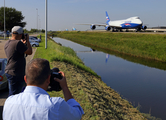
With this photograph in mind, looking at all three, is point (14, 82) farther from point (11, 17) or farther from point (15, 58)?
point (11, 17)

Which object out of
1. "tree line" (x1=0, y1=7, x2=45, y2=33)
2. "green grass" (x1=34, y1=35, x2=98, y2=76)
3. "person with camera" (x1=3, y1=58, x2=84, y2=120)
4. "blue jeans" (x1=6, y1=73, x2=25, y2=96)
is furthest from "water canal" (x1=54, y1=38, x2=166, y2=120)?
"tree line" (x1=0, y1=7, x2=45, y2=33)

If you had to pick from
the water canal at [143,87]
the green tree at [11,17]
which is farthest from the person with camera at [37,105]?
the green tree at [11,17]

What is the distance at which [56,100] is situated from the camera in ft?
4.99

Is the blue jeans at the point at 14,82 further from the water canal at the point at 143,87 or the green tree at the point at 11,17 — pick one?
the green tree at the point at 11,17

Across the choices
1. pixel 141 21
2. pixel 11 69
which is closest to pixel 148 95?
pixel 11 69

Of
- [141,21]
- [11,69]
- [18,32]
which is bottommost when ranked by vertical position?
[11,69]

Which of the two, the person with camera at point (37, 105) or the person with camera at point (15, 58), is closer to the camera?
the person with camera at point (37, 105)

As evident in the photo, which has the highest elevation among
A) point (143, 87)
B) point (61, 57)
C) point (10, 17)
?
point (10, 17)

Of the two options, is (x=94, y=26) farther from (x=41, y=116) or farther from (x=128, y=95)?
(x=41, y=116)

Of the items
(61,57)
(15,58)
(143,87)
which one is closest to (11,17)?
(61,57)

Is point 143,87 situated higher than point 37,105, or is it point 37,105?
point 37,105

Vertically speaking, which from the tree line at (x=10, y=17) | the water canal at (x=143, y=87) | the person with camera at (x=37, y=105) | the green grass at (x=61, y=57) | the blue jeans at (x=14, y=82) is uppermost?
the tree line at (x=10, y=17)

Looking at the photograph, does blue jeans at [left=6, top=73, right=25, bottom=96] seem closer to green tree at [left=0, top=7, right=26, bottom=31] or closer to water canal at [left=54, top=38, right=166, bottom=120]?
water canal at [left=54, top=38, right=166, bottom=120]

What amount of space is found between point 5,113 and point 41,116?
1.22 ft
